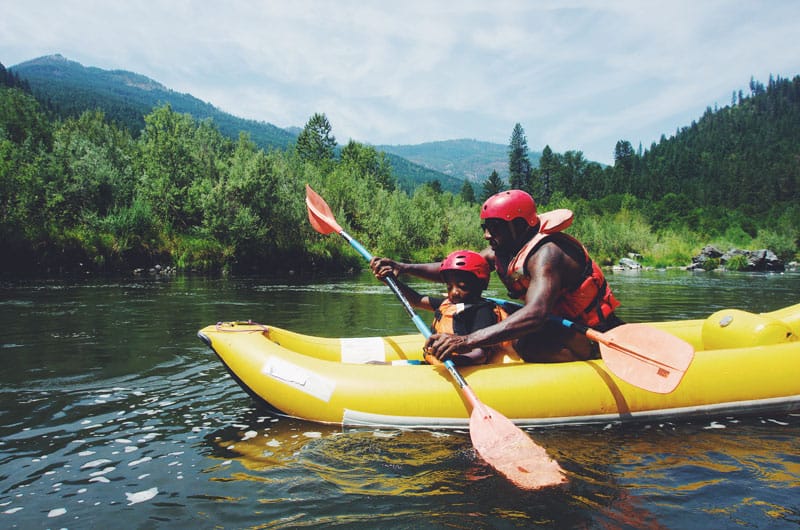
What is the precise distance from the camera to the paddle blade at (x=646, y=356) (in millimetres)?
3627

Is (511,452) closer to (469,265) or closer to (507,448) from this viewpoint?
(507,448)

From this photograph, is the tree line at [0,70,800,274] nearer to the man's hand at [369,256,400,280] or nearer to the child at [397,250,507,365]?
the man's hand at [369,256,400,280]

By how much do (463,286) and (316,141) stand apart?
62.5 m

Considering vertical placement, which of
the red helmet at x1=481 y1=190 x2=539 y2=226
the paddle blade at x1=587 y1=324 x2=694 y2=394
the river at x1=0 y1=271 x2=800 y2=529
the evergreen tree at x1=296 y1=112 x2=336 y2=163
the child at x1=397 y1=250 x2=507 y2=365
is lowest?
the river at x1=0 y1=271 x2=800 y2=529

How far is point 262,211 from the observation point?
23.6 m

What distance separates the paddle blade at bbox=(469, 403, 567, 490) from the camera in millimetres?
2941

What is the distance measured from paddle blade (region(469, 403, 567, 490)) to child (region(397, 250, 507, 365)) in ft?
2.08

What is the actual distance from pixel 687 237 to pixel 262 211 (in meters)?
37.9

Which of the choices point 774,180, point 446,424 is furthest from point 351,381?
point 774,180

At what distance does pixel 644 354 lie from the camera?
3.68 m

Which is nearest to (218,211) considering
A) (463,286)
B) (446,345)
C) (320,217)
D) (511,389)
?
(320,217)

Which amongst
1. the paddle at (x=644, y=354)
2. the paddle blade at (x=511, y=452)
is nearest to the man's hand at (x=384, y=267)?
the paddle at (x=644, y=354)

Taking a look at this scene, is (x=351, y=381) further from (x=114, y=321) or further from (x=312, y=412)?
(x=114, y=321)

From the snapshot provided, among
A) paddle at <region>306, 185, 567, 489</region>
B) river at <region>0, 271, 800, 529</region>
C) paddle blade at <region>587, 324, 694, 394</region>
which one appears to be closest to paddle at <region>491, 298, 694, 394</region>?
paddle blade at <region>587, 324, 694, 394</region>
